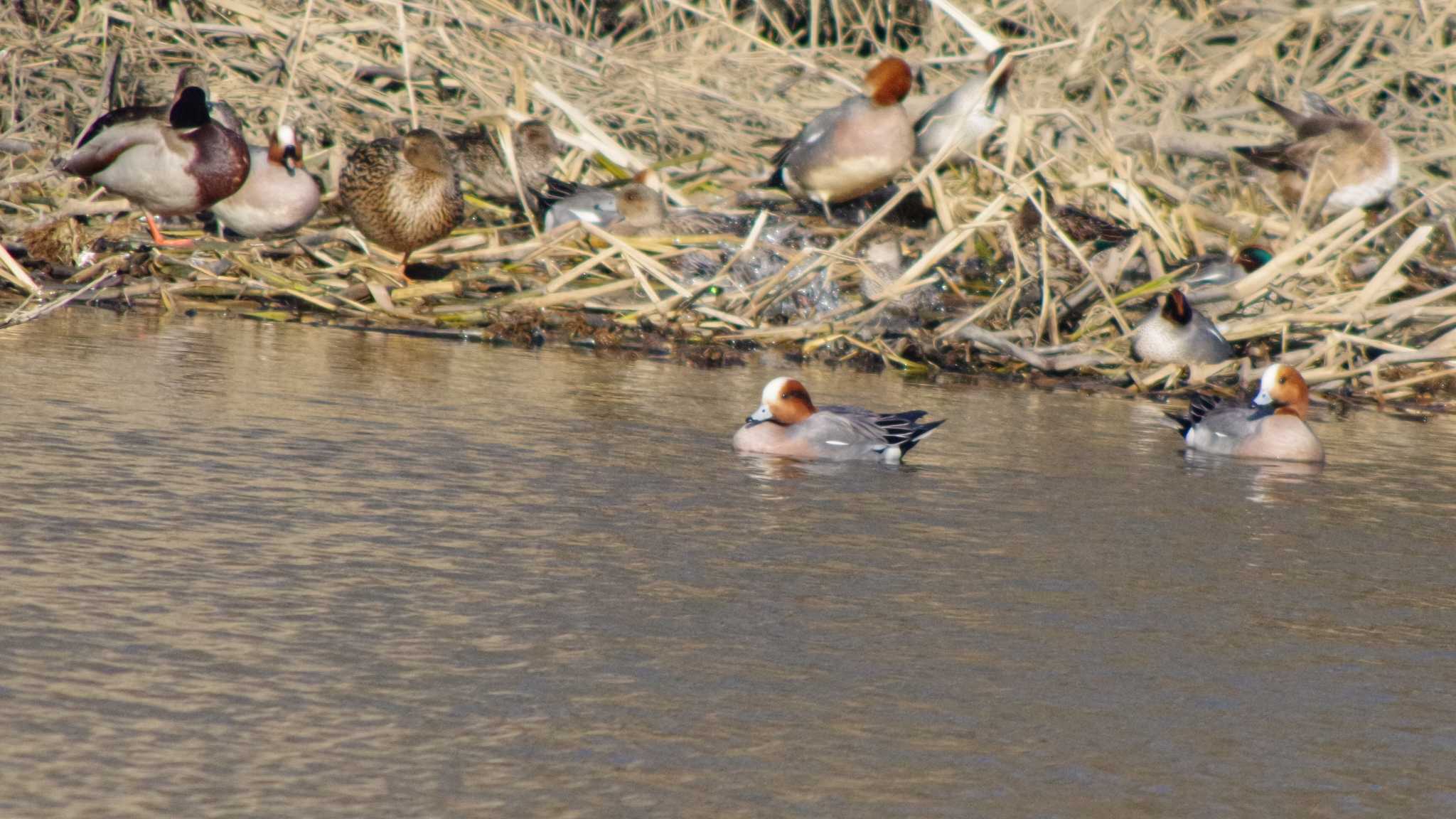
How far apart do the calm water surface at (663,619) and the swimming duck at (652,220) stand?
3638mm

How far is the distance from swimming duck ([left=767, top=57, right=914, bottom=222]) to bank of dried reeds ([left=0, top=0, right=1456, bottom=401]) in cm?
24

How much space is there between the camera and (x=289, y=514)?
4.80 metres

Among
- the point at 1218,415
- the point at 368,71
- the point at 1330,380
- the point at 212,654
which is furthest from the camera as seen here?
the point at 368,71

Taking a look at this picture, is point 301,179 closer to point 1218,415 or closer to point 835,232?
point 835,232

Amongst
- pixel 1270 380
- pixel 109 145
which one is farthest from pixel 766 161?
pixel 1270 380

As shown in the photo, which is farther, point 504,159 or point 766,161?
point 766,161

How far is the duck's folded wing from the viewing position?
33.5ft

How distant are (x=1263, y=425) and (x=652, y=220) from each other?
444 cm

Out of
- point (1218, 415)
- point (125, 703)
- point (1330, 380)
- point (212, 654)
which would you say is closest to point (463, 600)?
point (212, 654)

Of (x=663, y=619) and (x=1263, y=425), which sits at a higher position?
(x=1263, y=425)

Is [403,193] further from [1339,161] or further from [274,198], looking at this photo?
[1339,161]

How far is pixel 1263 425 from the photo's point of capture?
723cm

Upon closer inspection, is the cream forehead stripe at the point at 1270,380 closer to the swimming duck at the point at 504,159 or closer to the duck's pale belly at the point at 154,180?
the swimming duck at the point at 504,159

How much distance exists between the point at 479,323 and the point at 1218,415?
378 cm
